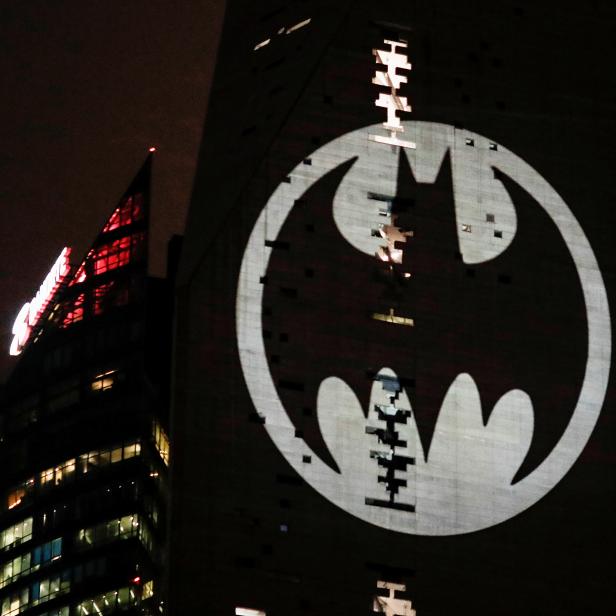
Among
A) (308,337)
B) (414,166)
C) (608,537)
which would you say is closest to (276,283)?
(308,337)

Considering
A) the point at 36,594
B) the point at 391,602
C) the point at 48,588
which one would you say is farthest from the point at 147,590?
the point at 391,602

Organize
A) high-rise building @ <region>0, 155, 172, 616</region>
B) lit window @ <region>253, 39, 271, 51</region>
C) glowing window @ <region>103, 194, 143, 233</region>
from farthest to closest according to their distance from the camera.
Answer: glowing window @ <region>103, 194, 143, 233</region>
high-rise building @ <region>0, 155, 172, 616</region>
lit window @ <region>253, 39, 271, 51</region>

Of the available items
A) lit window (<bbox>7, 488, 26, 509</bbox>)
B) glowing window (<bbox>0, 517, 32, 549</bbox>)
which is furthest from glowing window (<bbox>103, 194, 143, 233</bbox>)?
glowing window (<bbox>0, 517, 32, 549</bbox>)

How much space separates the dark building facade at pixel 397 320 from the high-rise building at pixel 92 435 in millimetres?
16801

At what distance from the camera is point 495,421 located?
6938 centimetres

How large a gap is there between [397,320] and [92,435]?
21.2 meters

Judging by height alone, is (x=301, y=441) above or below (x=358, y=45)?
below

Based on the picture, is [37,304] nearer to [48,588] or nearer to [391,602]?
[48,588]

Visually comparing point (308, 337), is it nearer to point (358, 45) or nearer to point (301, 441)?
point (301, 441)

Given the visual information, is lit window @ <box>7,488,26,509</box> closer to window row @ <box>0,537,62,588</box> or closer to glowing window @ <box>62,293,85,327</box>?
window row @ <box>0,537,62,588</box>

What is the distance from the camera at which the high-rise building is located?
8369 cm

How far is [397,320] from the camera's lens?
2734 inches

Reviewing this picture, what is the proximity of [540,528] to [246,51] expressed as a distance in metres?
16.7

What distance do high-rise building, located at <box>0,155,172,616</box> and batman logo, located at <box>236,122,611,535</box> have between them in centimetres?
1668
